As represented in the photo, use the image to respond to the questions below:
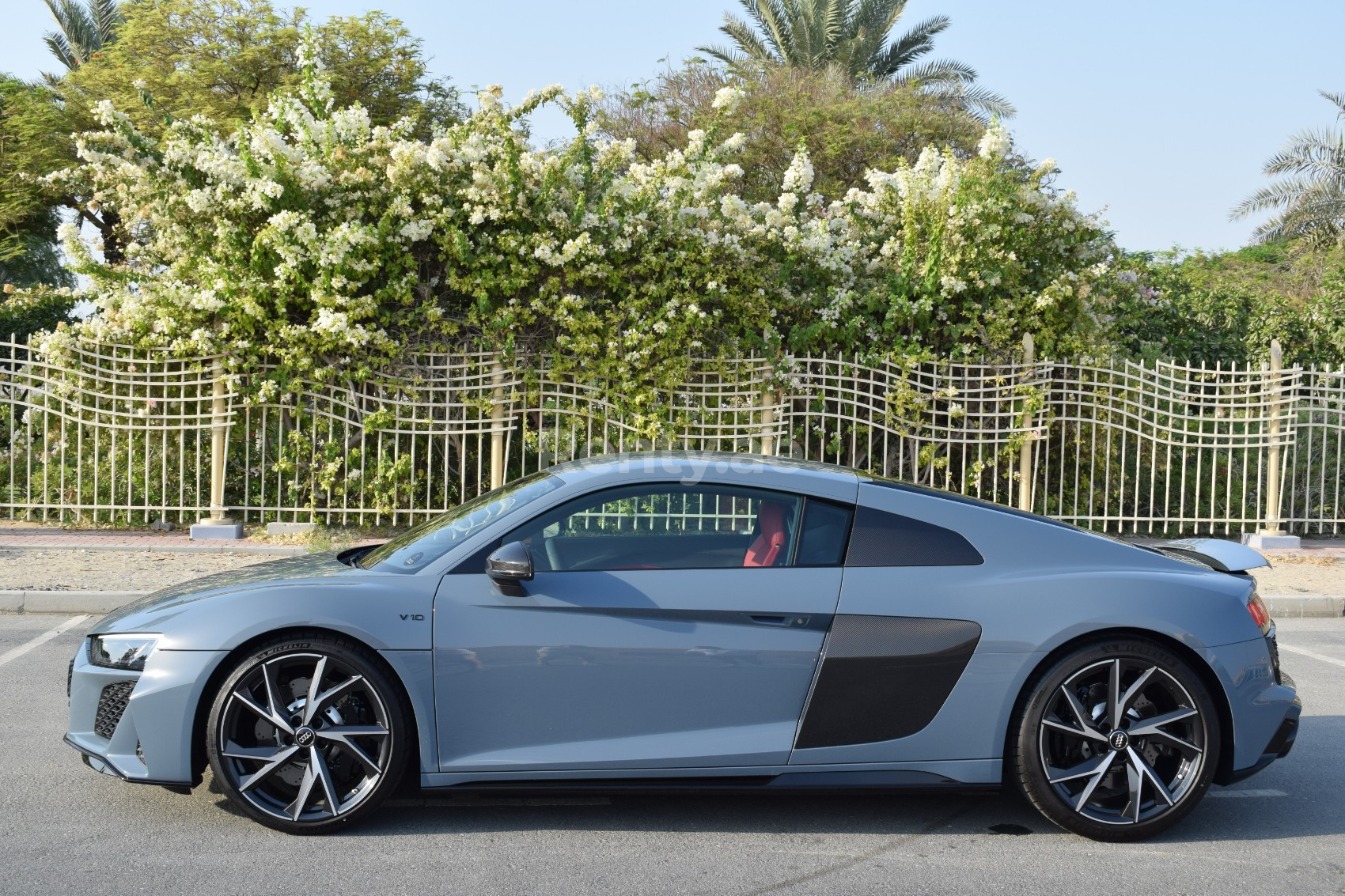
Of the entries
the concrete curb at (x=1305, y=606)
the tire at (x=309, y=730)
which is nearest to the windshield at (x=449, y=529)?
the tire at (x=309, y=730)

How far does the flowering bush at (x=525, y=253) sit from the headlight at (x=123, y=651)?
295 inches

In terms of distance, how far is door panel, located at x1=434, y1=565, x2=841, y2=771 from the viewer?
4.16m

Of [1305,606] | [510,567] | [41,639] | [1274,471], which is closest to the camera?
[510,567]

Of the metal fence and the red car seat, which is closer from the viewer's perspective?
the red car seat

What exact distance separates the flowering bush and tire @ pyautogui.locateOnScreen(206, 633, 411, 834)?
307 inches

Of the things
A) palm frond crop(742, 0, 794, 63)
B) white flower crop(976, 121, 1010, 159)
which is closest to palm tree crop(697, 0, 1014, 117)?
palm frond crop(742, 0, 794, 63)

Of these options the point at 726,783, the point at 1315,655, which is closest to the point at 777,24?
the point at 1315,655

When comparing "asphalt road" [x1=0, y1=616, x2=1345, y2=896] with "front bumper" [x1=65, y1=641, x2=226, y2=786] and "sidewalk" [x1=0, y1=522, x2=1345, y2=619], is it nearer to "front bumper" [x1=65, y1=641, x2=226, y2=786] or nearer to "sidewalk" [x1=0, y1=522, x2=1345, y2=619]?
"front bumper" [x1=65, y1=641, x2=226, y2=786]

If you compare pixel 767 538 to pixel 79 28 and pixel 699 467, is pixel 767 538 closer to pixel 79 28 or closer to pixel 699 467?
pixel 699 467

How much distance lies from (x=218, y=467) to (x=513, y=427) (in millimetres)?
3037

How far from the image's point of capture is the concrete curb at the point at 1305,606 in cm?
984

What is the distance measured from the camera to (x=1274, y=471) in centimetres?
1301

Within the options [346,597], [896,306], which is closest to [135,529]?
[896,306]

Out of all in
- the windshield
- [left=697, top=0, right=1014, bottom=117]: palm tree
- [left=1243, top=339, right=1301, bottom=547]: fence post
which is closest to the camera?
the windshield
